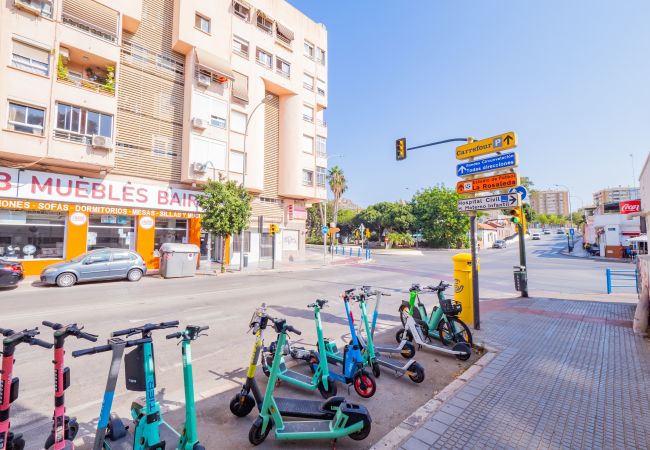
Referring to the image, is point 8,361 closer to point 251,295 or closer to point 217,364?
point 217,364

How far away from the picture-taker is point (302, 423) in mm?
3201

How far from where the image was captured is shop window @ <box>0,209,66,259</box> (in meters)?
14.3

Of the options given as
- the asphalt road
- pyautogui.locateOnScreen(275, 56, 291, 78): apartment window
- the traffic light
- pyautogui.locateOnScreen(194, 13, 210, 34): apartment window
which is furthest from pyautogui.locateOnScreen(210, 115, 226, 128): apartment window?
the traffic light

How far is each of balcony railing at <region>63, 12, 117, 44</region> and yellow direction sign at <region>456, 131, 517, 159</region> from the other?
19211 mm

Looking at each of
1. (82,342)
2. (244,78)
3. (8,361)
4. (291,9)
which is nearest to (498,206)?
(8,361)

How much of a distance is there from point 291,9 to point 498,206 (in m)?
28.2

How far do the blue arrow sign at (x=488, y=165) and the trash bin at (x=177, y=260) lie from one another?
13973 millimetres

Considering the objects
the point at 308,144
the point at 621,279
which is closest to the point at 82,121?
the point at 308,144

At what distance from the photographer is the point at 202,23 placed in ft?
69.3

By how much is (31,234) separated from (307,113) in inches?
838

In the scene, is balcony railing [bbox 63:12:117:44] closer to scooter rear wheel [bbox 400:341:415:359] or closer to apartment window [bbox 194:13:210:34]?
apartment window [bbox 194:13:210:34]

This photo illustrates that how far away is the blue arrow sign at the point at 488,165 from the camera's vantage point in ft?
23.4

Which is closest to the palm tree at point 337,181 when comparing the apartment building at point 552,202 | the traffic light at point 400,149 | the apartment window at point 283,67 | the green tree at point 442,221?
the green tree at point 442,221

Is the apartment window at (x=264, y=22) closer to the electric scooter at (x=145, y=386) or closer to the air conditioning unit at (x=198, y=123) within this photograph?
the air conditioning unit at (x=198, y=123)
